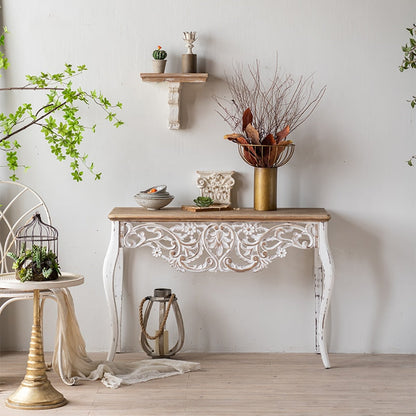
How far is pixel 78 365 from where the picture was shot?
3.97 meters

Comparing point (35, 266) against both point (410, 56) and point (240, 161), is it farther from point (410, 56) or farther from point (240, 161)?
point (410, 56)

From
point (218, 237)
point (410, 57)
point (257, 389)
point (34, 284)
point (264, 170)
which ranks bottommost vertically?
point (257, 389)

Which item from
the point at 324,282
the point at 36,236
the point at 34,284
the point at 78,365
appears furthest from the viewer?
the point at 324,282

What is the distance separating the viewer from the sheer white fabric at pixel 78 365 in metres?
3.89

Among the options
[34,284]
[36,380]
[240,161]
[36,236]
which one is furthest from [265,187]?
[36,380]

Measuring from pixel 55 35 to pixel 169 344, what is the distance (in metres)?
1.94

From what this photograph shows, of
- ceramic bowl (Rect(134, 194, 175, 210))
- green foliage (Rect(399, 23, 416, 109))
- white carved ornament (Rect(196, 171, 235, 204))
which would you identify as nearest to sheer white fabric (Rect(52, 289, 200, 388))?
ceramic bowl (Rect(134, 194, 175, 210))

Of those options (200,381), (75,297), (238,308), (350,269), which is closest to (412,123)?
(350,269)

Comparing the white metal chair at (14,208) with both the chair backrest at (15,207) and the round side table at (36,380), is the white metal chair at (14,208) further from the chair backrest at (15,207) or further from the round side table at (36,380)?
the round side table at (36,380)

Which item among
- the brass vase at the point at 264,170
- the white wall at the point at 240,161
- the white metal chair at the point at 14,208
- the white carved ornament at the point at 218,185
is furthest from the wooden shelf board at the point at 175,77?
the white metal chair at the point at 14,208

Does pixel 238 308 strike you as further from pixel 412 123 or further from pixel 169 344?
pixel 412 123

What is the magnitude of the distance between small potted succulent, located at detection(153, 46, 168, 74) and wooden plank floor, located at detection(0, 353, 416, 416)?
1661 millimetres

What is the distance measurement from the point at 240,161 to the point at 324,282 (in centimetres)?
87

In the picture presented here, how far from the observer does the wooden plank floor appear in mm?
3520
